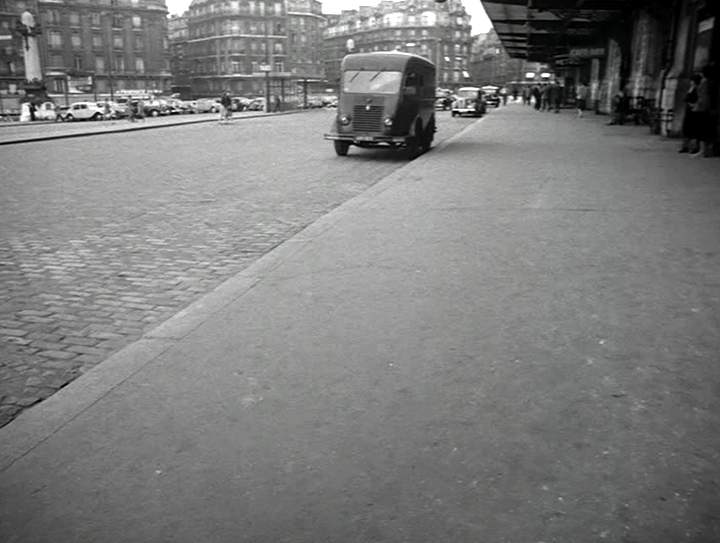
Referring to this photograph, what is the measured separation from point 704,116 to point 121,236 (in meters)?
13.1

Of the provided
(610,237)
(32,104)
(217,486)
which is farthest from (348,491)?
(32,104)

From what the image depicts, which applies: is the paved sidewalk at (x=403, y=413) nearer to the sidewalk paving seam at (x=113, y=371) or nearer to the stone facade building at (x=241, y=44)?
the sidewalk paving seam at (x=113, y=371)

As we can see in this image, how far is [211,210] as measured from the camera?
9.45 m

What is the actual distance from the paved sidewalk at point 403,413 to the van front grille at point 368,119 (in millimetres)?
11182

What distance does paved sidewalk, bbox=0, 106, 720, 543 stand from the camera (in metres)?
2.49

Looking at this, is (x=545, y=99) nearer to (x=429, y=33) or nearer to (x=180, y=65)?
(x=180, y=65)

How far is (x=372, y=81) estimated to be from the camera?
1745cm

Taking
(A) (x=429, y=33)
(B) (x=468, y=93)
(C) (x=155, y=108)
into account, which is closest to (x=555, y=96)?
(B) (x=468, y=93)

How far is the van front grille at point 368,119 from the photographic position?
55.8 feet

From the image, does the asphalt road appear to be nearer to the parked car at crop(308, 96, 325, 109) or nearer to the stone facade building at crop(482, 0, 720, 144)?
the stone facade building at crop(482, 0, 720, 144)

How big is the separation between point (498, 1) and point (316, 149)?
1210 cm

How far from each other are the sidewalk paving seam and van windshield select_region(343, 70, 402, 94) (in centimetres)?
1176

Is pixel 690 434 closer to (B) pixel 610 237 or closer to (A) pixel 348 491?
(A) pixel 348 491

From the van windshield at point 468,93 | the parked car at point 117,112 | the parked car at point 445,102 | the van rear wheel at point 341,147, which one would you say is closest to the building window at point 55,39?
the parked car at point 117,112
